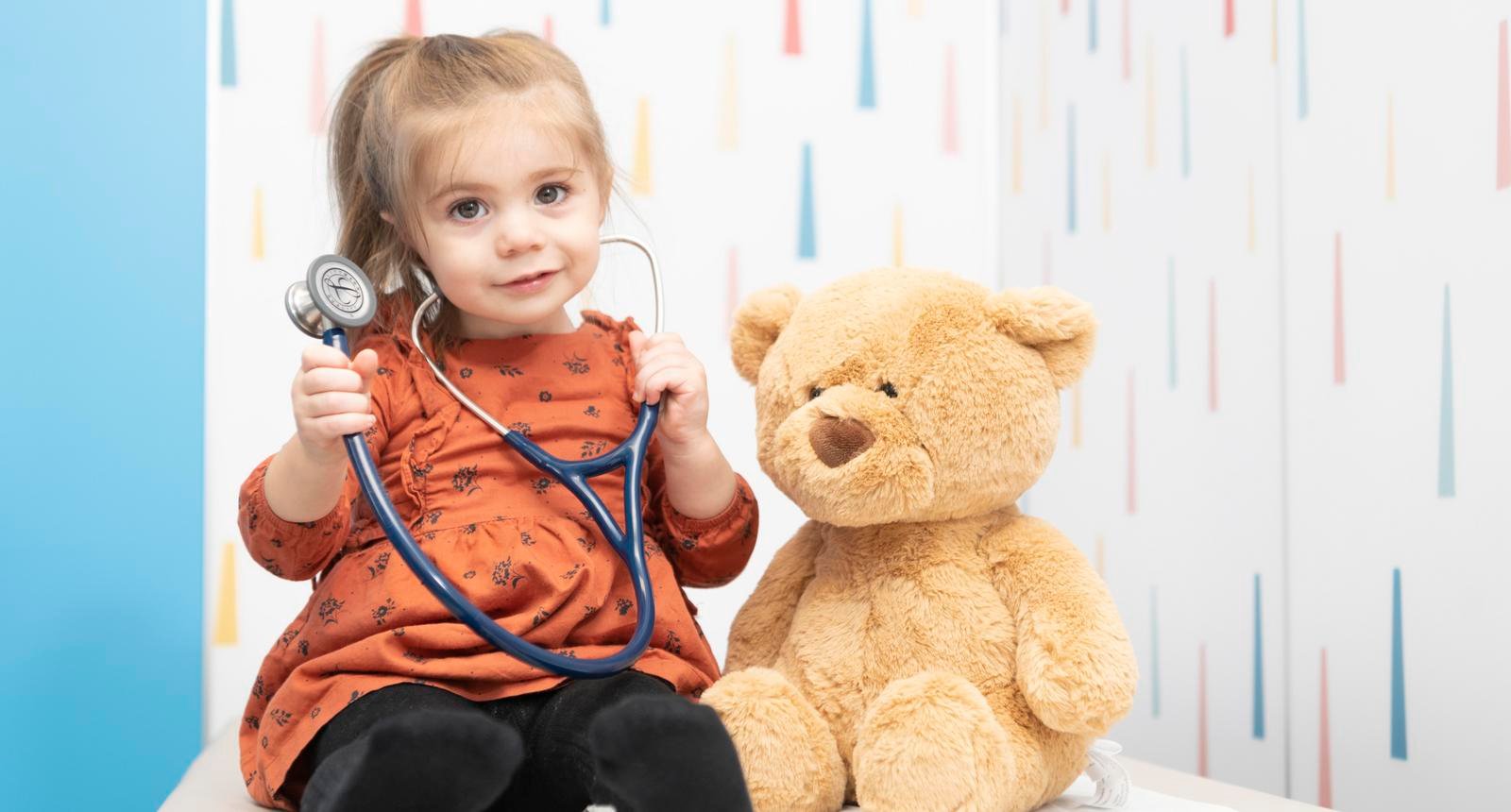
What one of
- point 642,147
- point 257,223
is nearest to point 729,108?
point 642,147

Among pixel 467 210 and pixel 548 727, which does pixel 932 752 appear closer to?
pixel 548 727

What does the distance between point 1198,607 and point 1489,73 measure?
62 cm

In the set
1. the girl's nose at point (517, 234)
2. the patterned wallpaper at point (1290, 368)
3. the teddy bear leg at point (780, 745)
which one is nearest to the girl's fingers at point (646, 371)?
the girl's nose at point (517, 234)

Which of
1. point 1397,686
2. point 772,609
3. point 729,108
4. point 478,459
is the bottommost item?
point 1397,686

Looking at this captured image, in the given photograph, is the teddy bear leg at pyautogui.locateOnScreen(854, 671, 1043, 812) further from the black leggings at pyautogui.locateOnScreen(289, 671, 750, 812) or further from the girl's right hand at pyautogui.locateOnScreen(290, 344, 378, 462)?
the girl's right hand at pyautogui.locateOnScreen(290, 344, 378, 462)

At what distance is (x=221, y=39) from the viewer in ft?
4.89

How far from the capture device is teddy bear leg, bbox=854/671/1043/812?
79 cm

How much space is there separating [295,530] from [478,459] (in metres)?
0.14

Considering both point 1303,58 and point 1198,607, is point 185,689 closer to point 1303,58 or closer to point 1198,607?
point 1198,607

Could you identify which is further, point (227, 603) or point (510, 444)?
point (227, 603)

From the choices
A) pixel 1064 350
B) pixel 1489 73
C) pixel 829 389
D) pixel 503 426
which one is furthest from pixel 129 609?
pixel 1489 73

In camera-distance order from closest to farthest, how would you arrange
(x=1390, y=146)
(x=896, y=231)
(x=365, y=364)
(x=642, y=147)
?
(x=365, y=364) → (x=1390, y=146) → (x=642, y=147) → (x=896, y=231)

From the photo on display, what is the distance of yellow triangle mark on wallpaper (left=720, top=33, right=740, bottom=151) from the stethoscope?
73 cm

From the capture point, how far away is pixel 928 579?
0.89m
